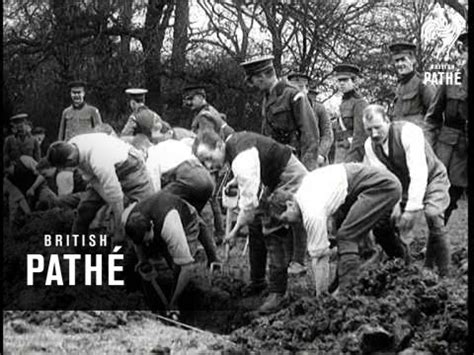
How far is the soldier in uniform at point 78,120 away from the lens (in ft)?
23.6

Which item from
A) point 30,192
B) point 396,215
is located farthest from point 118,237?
point 396,215

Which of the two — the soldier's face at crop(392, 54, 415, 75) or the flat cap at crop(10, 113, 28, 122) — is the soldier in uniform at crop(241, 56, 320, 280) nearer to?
the soldier's face at crop(392, 54, 415, 75)

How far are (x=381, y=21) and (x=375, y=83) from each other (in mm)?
462

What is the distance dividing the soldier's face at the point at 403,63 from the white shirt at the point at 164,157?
5.13 feet

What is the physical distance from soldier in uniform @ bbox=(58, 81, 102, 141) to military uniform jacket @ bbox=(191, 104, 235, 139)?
2.26ft

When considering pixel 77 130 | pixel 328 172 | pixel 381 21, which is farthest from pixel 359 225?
pixel 77 130

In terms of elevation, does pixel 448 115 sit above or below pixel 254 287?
above

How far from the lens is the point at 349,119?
23.6 feet

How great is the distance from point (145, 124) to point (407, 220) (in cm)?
196

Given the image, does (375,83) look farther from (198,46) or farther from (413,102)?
(198,46)

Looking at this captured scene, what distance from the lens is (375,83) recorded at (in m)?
7.19

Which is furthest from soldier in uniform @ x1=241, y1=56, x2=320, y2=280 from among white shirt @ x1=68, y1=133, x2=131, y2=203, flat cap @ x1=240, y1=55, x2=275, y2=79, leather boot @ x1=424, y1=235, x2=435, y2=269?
white shirt @ x1=68, y1=133, x2=131, y2=203

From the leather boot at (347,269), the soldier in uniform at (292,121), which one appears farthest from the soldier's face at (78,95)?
the leather boot at (347,269)

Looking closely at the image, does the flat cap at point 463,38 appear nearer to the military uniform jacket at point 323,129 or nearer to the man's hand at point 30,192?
the military uniform jacket at point 323,129
